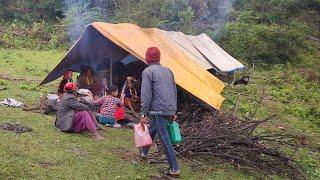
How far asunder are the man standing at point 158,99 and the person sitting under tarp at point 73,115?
1575mm

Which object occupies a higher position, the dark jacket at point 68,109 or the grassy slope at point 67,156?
the dark jacket at point 68,109

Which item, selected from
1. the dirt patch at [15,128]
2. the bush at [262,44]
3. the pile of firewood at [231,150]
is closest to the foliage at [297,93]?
the bush at [262,44]

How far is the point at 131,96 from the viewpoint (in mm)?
9242

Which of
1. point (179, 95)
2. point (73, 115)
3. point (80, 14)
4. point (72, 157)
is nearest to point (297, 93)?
point (179, 95)

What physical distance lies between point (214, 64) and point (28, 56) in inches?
284

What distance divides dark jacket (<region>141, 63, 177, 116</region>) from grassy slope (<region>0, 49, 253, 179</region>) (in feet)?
2.82

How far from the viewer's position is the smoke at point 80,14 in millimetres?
23355

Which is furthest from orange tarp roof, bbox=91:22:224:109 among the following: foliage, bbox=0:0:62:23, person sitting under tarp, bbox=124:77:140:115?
foliage, bbox=0:0:62:23

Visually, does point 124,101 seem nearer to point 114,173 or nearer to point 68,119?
point 68,119

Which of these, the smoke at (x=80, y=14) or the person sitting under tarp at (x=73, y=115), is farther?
the smoke at (x=80, y=14)

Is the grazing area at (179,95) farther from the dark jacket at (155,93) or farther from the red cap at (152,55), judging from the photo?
the red cap at (152,55)

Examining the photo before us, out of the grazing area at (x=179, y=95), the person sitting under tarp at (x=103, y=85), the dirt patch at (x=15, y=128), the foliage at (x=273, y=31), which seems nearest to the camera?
the grazing area at (x=179, y=95)

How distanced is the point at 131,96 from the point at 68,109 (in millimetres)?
2274

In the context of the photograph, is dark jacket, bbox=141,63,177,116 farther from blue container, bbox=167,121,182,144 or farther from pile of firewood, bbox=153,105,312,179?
pile of firewood, bbox=153,105,312,179
